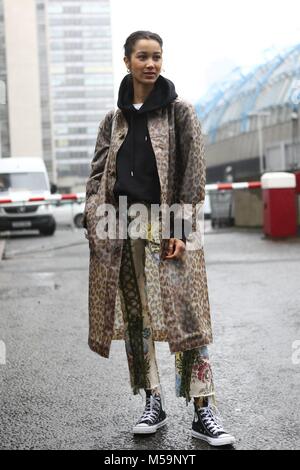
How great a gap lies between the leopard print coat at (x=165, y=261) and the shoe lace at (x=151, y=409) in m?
0.31

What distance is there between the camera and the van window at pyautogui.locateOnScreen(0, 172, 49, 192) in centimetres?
2353

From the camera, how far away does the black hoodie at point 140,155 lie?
344cm

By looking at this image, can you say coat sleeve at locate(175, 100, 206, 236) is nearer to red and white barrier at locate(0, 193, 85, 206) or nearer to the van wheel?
red and white barrier at locate(0, 193, 85, 206)

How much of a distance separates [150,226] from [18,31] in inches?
3092

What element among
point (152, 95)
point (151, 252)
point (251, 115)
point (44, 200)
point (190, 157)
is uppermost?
point (251, 115)

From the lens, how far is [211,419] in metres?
3.41

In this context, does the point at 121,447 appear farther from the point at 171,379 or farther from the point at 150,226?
the point at 171,379

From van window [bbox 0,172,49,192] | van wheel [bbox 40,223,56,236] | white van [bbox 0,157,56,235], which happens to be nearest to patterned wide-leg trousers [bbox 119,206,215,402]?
white van [bbox 0,157,56,235]

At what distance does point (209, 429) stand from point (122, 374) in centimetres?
142

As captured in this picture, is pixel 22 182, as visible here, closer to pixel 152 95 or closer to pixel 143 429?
pixel 152 95

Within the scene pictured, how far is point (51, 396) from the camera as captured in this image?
426 centimetres

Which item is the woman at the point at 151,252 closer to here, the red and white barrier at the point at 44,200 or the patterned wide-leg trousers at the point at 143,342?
the patterned wide-leg trousers at the point at 143,342

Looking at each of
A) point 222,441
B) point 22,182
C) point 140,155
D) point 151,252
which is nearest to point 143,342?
point 151,252

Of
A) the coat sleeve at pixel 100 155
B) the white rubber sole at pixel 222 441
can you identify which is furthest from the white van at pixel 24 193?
the white rubber sole at pixel 222 441
